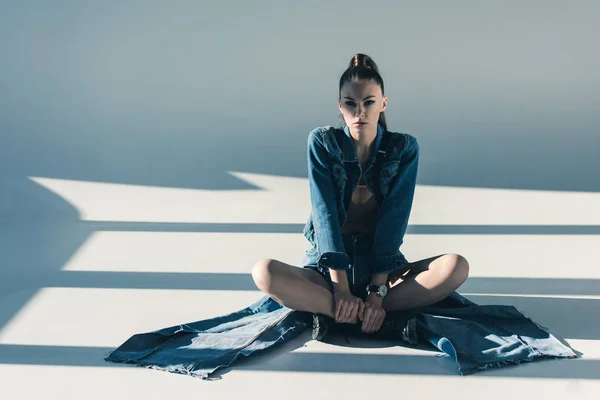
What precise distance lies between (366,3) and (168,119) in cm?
172

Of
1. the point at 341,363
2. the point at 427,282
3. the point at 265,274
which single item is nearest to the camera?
the point at 341,363

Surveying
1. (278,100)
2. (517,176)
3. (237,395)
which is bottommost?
(237,395)

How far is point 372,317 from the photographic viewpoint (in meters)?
3.21

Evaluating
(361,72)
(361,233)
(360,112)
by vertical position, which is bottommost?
(361,233)

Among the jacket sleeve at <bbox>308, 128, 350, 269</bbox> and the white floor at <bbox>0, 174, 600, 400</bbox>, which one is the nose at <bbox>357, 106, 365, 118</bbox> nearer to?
the jacket sleeve at <bbox>308, 128, 350, 269</bbox>

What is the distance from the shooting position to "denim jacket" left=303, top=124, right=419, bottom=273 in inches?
129

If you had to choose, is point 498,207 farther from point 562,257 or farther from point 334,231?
point 334,231

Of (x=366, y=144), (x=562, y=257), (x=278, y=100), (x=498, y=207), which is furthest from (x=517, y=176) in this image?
(x=366, y=144)

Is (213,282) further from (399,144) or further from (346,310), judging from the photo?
(399,144)

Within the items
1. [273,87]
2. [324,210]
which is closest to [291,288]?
[324,210]

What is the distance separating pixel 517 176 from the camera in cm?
548

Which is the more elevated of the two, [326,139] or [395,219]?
[326,139]

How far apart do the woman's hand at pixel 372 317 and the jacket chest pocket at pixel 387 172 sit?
0.43 metres

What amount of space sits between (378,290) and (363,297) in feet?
0.40
